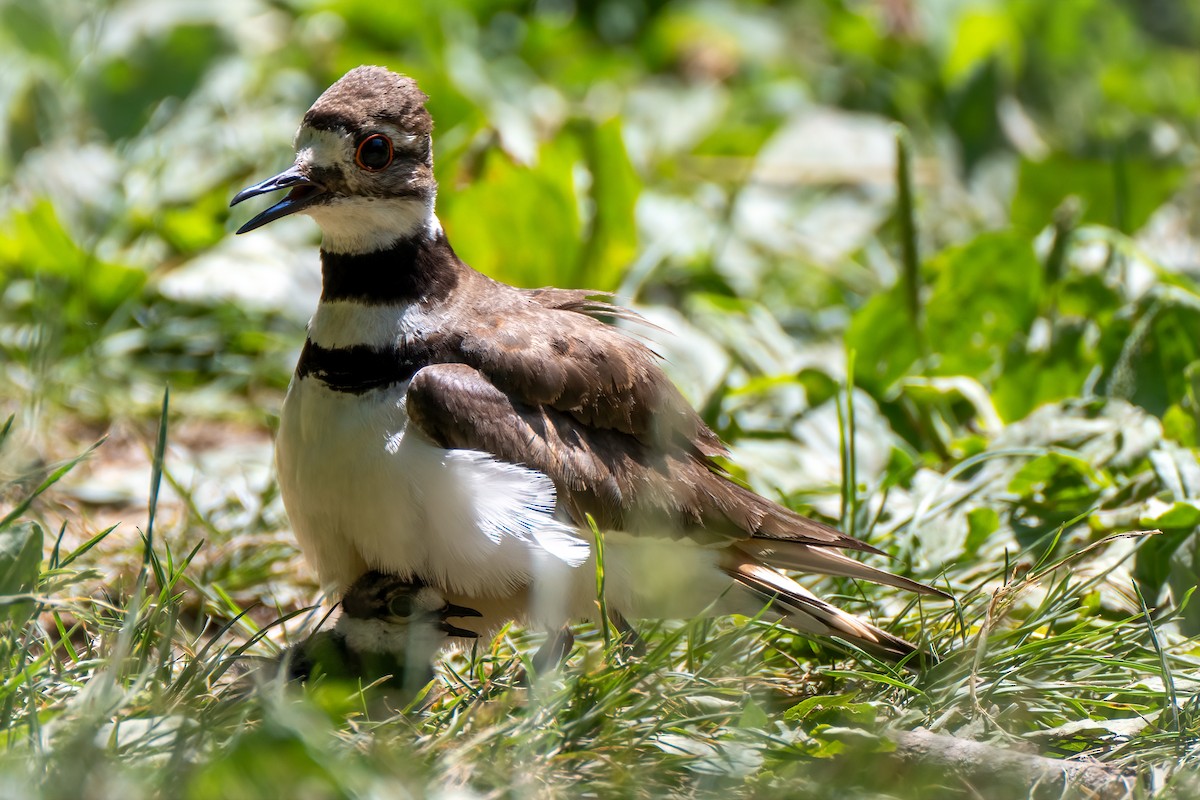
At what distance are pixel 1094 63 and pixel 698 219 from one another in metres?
3.11

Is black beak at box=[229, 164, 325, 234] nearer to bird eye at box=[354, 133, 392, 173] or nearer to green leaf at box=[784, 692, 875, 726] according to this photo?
bird eye at box=[354, 133, 392, 173]

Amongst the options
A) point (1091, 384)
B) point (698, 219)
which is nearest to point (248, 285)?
point (698, 219)

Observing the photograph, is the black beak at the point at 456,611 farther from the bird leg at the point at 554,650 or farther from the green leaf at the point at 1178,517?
the green leaf at the point at 1178,517

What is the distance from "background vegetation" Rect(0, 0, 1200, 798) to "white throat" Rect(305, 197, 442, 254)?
958 mm

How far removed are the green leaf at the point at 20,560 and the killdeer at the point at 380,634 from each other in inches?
23.4

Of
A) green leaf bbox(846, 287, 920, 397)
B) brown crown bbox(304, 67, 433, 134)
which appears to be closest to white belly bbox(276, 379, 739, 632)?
brown crown bbox(304, 67, 433, 134)

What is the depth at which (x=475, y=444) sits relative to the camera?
134 inches

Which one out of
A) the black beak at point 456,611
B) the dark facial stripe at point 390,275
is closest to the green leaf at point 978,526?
the black beak at point 456,611

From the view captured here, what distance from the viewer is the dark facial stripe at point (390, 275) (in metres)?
3.60

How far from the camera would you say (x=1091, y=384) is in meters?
4.76

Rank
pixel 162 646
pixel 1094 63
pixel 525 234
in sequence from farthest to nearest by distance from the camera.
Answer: pixel 1094 63 → pixel 525 234 → pixel 162 646

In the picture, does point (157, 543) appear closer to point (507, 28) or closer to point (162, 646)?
point (162, 646)

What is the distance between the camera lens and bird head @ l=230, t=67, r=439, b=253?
11.9 feet

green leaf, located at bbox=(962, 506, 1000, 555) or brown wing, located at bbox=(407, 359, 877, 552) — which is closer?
brown wing, located at bbox=(407, 359, 877, 552)
